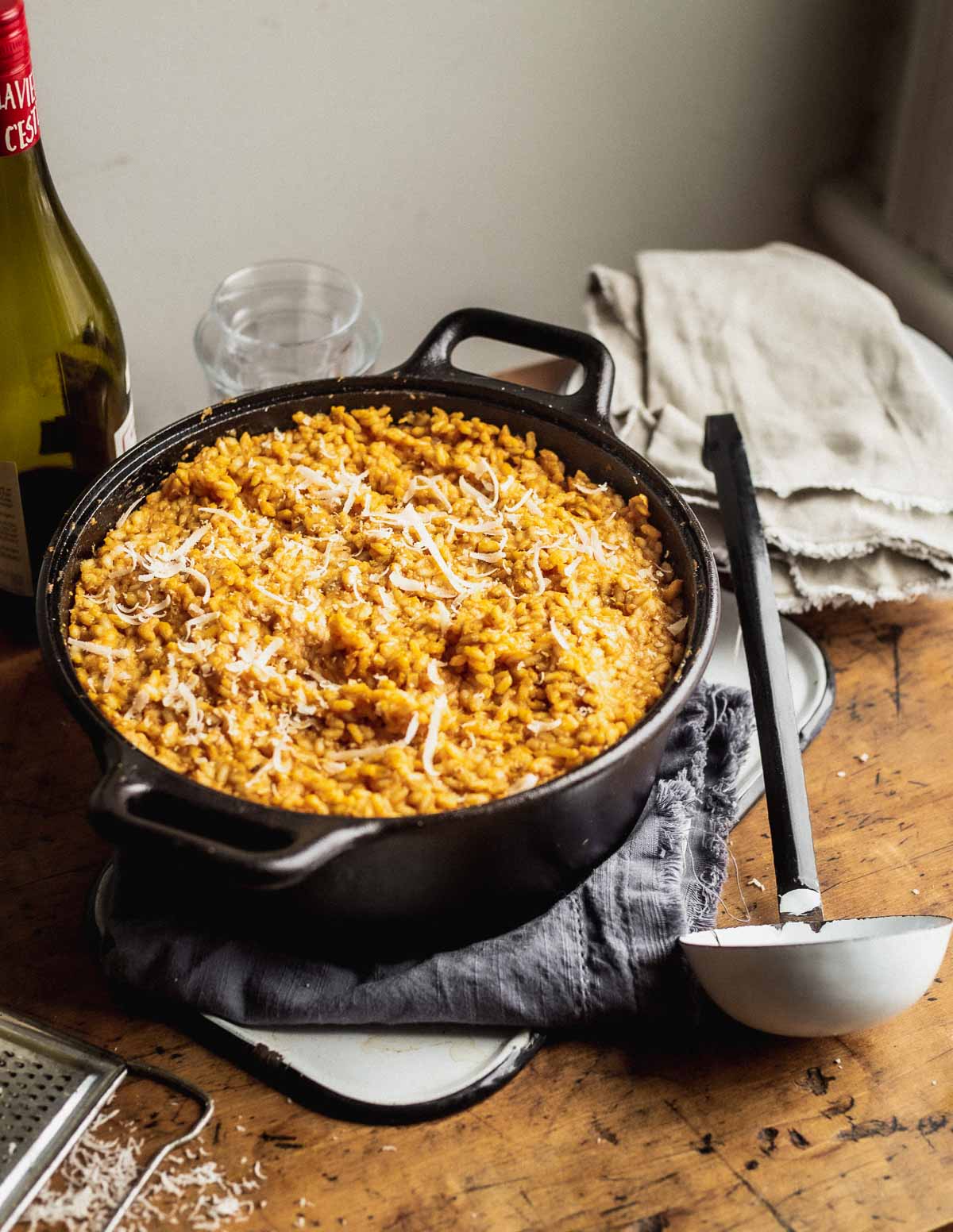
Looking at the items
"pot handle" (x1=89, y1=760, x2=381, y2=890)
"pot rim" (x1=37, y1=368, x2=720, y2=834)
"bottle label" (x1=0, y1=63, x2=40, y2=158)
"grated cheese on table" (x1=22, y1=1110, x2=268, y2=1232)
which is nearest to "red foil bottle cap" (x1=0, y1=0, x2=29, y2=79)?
"bottle label" (x1=0, y1=63, x2=40, y2=158)

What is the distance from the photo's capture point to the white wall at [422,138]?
5.23ft

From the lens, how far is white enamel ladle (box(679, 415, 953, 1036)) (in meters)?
0.96

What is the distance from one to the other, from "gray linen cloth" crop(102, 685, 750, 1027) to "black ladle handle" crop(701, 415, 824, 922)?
0.09m

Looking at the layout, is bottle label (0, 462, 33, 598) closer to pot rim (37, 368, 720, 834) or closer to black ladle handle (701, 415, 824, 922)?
pot rim (37, 368, 720, 834)

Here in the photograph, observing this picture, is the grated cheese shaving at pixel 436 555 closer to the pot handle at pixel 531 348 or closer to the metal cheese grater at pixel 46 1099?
the pot handle at pixel 531 348

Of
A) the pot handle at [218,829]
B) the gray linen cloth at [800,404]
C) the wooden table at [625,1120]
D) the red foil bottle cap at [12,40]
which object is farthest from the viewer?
the gray linen cloth at [800,404]

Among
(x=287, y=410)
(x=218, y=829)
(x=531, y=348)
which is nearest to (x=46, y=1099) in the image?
(x=218, y=829)

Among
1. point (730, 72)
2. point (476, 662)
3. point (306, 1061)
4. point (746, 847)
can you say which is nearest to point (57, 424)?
point (476, 662)

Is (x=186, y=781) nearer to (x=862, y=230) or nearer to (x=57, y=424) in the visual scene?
(x=57, y=424)

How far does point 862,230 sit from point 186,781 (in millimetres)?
1568

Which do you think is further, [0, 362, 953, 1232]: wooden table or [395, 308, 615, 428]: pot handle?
[395, 308, 615, 428]: pot handle

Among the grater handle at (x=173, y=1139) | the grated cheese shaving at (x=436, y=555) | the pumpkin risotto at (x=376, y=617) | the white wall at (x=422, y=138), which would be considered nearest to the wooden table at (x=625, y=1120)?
the grater handle at (x=173, y=1139)

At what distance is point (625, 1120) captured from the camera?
99cm

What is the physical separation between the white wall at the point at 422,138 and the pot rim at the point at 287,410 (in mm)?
569
